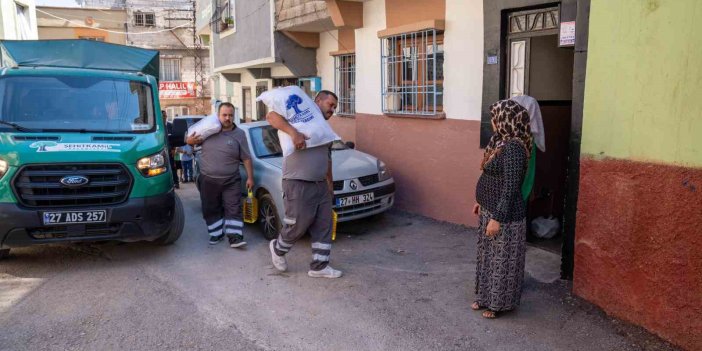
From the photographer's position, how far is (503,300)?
4125mm

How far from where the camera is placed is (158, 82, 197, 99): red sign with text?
32.6 m

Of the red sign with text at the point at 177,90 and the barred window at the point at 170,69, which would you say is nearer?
the red sign with text at the point at 177,90

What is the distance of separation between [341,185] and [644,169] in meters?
3.60

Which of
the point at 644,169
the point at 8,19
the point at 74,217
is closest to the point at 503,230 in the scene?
the point at 644,169

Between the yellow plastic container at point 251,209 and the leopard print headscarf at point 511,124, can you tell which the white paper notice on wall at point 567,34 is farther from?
the yellow plastic container at point 251,209

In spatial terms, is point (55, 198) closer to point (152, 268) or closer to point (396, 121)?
point (152, 268)

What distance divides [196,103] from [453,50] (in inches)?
1168

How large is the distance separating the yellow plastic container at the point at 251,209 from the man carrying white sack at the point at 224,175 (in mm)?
485

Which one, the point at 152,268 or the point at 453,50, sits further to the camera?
the point at 453,50

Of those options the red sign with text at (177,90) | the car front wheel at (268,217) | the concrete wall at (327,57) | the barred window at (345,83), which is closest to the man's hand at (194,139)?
the car front wheel at (268,217)

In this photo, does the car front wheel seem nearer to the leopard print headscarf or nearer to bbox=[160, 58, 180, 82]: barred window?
the leopard print headscarf

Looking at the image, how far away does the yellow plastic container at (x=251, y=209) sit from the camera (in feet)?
22.6

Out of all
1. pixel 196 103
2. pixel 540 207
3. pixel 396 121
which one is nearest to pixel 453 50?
pixel 396 121

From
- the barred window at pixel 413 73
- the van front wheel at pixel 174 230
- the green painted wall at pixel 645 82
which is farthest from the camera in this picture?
the barred window at pixel 413 73
